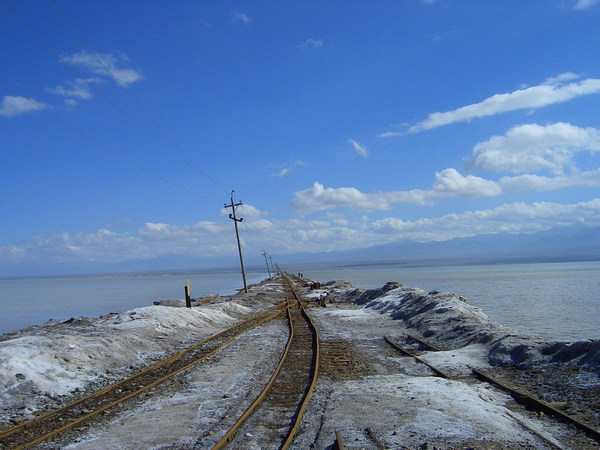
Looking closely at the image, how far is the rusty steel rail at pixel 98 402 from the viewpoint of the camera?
8.89 m

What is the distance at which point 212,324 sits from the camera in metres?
26.1

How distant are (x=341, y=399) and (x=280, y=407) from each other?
1.32 metres

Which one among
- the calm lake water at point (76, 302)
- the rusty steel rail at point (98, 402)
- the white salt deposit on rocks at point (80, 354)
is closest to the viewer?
the rusty steel rail at point (98, 402)

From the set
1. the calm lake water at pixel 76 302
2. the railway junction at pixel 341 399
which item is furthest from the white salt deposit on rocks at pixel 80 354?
the calm lake water at pixel 76 302

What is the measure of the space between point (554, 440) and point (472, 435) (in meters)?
1.29

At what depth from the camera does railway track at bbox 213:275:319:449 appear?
8.07 m

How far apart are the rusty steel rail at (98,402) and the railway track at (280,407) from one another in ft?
10.1

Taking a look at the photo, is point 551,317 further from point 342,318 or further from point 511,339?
point 511,339

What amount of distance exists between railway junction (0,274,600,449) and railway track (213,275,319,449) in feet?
0.11

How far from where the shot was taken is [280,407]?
9992mm

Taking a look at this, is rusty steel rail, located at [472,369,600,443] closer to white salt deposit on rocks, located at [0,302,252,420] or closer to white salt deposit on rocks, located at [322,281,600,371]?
white salt deposit on rocks, located at [322,281,600,371]

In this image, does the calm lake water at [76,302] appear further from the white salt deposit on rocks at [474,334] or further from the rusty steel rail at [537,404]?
the rusty steel rail at [537,404]

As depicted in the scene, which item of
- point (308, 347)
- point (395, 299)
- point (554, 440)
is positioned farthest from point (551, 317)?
point (554, 440)

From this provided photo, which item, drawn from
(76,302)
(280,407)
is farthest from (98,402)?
(76,302)
